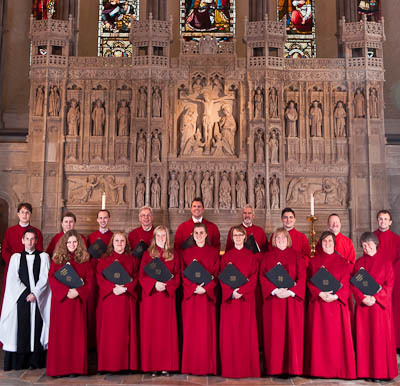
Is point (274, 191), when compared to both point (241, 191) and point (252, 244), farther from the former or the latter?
point (252, 244)

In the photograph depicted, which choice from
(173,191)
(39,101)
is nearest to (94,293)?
(173,191)

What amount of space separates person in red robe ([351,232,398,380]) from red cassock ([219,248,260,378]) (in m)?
1.17

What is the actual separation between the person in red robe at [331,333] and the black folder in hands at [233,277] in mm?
796

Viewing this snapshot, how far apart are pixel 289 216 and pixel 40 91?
7.09m

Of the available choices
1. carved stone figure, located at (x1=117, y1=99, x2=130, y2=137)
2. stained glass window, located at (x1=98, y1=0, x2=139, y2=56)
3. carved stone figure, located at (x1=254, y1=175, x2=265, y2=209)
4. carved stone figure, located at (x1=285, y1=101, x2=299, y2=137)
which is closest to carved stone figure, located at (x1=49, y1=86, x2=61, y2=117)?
carved stone figure, located at (x1=117, y1=99, x2=130, y2=137)

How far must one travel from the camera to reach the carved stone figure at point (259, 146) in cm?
1068

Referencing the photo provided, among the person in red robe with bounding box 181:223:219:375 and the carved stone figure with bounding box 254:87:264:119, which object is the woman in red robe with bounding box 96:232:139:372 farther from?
the carved stone figure with bounding box 254:87:264:119

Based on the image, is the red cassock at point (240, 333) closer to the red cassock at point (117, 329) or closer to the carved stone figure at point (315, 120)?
the red cassock at point (117, 329)

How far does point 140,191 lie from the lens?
10547mm

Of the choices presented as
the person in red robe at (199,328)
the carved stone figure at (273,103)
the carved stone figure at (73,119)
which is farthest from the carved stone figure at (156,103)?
the person in red robe at (199,328)

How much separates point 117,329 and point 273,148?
6452 millimetres

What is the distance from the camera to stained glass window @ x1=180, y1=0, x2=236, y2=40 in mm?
13711

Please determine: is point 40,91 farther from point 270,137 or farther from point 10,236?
point 270,137

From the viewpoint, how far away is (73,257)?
5.63m
